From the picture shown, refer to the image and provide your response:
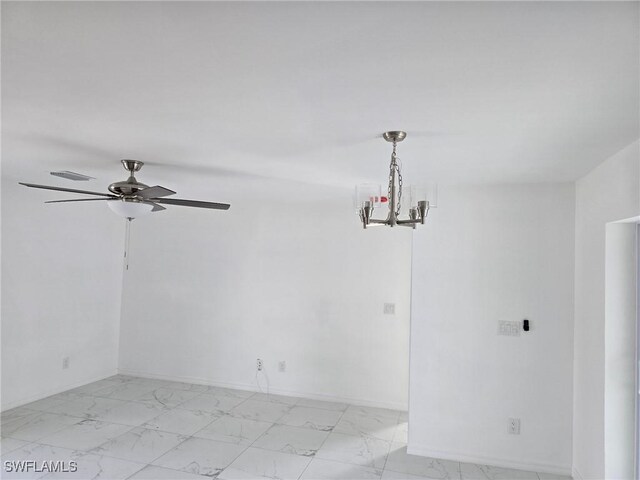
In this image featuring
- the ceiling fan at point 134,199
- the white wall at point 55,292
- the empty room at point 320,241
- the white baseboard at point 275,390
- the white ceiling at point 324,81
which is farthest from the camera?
the white baseboard at point 275,390

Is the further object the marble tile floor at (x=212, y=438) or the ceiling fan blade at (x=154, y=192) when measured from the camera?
the marble tile floor at (x=212, y=438)

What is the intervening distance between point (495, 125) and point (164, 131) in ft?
5.49

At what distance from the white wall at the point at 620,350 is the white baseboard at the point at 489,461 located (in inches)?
28.6

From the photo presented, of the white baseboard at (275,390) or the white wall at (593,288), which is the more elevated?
the white wall at (593,288)

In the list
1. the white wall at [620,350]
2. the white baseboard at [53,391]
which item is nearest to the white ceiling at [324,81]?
the white wall at [620,350]

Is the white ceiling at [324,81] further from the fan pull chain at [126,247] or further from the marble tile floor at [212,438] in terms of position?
the fan pull chain at [126,247]

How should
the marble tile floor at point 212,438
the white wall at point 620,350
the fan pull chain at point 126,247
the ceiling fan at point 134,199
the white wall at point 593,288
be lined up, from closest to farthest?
the white wall at point 593,288
the white wall at point 620,350
the ceiling fan at point 134,199
the marble tile floor at point 212,438
the fan pull chain at point 126,247

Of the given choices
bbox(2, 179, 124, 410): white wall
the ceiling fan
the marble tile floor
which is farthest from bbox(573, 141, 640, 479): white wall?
bbox(2, 179, 124, 410): white wall

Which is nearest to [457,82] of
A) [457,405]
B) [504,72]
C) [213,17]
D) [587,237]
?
[504,72]

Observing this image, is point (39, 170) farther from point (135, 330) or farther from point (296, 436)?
point (296, 436)

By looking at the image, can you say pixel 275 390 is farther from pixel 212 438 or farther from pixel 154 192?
pixel 154 192

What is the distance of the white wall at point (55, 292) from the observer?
410cm

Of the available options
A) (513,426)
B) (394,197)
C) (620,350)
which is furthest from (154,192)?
(513,426)

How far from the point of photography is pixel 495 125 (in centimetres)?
196
